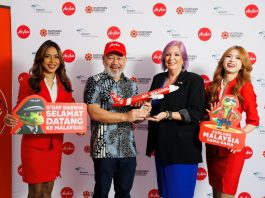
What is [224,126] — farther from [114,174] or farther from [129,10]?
[129,10]

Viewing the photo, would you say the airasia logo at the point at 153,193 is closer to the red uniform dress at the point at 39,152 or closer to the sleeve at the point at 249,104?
the red uniform dress at the point at 39,152

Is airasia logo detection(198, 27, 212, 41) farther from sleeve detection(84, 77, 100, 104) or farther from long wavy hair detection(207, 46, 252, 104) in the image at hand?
sleeve detection(84, 77, 100, 104)

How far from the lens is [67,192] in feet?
10.6

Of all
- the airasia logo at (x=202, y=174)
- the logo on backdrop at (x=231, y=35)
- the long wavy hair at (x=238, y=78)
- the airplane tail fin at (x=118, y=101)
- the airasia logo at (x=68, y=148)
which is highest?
the logo on backdrop at (x=231, y=35)

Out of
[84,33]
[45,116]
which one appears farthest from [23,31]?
[45,116]

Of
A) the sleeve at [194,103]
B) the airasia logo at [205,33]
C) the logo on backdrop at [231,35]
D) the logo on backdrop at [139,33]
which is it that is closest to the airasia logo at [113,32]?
the logo on backdrop at [139,33]

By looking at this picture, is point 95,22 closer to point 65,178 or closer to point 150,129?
point 150,129

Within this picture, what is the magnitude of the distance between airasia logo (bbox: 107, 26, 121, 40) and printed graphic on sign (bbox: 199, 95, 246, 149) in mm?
1471

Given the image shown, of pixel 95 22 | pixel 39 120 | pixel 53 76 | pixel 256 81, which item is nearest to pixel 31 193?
pixel 39 120

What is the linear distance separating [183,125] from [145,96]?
0.35 meters

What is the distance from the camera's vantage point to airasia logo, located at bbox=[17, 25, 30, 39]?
122 inches

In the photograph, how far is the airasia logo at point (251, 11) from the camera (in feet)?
9.88

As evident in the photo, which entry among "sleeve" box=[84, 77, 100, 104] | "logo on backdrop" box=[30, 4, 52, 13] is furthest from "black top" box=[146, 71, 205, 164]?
"logo on backdrop" box=[30, 4, 52, 13]

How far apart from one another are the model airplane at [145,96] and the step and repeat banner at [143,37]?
104 centimetres
